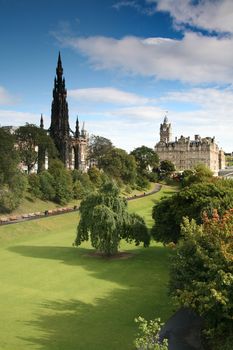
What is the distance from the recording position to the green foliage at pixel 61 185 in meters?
75.6

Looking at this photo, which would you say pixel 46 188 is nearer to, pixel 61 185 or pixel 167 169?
pixel 61 185

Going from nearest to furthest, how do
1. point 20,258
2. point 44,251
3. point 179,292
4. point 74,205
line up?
point 179,292
point 20,258
point 44,251
point 74,205

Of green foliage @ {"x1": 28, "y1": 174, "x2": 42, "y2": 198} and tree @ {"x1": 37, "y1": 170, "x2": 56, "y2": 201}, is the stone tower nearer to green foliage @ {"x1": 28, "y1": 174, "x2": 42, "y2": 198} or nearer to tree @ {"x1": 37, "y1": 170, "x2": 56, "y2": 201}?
tree @ {"x1": 37, "y1": 170, "x2": 56, "y2": 201}

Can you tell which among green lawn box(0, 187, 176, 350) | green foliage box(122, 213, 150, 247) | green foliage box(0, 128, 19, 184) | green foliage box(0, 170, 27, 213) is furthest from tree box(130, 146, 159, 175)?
green foliage box(122, 213, 150, 247)

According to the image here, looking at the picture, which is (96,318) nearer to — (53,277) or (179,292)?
(179,292)

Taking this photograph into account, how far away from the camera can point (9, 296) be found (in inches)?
1055

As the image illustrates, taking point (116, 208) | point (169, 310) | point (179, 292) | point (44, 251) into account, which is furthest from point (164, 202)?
point (179, 292)

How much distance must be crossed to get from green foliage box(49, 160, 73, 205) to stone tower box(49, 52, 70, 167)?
875 inches

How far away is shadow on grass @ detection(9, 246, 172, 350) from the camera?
2005 cm

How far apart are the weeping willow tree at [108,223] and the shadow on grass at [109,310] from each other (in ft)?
Result: 5.52

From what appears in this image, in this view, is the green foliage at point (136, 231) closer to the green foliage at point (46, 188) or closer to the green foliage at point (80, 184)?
the green foliage at point (46, 188)

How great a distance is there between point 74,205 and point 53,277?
4633 cm

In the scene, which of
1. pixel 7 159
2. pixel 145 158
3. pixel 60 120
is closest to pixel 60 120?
pixel 60 120

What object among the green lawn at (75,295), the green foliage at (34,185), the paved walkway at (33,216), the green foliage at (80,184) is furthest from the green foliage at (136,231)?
the green foliage at (80,184)
